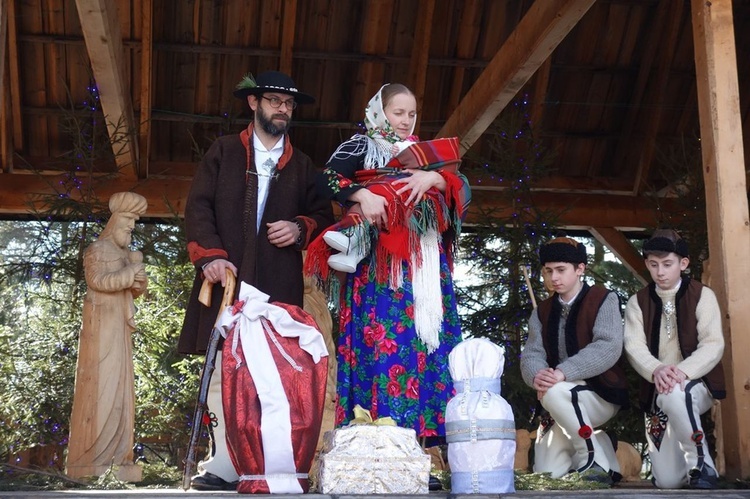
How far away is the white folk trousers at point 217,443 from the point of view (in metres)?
3.59

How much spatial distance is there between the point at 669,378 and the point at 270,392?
5.30ft

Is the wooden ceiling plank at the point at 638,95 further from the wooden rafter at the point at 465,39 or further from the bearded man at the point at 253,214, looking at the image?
the bearded man at the point at 253,214

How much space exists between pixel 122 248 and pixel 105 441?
83cm

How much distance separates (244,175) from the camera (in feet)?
12.8

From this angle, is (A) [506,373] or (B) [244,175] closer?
(B) [244,175]

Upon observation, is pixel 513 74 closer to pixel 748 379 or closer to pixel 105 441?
pixel 748 379

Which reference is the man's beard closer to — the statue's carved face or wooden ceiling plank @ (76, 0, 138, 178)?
the statue's carved face

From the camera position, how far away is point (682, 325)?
4016 millimetres

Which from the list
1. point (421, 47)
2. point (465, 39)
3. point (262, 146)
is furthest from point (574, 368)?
point (465, 39)

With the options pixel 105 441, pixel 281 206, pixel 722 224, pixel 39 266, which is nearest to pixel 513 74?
pixel 722 224

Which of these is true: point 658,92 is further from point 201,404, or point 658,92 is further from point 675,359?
point 201,404

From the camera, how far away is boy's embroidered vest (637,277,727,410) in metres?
3.98

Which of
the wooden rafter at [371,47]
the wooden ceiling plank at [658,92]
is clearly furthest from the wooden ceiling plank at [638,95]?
the wooden rafter at [371,47]

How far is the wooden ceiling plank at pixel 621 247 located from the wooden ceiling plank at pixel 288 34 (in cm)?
279
